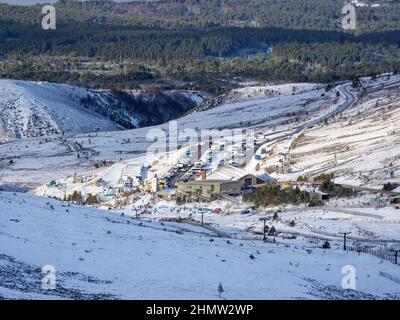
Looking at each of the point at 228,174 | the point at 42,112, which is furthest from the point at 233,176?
the point at 42,112

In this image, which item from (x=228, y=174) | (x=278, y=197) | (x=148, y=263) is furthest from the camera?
(x=228, y=174)

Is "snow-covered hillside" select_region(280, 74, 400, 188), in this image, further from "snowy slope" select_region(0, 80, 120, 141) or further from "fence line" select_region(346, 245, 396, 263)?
"snowy slope" select_region(0, 80, 120, 141)

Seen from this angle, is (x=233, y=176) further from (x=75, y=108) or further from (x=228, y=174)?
(x=75, y=108)

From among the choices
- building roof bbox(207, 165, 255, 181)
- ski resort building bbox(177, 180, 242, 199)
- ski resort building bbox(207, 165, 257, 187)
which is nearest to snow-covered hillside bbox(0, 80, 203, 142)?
building roof bbox(207, 165, 255, 181)

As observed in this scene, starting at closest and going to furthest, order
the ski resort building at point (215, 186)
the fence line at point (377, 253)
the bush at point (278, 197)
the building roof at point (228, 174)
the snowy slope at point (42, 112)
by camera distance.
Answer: the fence line at point (377, 253), the bush at point (278, 197), the ski resort building at point (215, 186), the building roof at point (228, 174), the snowy slope at point (42, 112)

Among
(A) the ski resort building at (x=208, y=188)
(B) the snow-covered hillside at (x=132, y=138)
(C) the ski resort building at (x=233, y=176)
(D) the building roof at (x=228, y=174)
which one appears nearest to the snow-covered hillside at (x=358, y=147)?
(D) the building roof at (x=228, y=174)

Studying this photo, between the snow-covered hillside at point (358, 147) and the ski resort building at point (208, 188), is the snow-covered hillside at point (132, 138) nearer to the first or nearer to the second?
the snow-covered hillside at point (358, 147)
